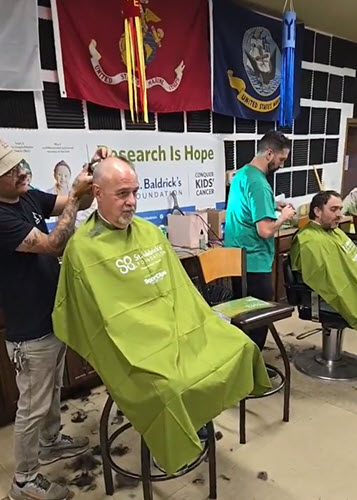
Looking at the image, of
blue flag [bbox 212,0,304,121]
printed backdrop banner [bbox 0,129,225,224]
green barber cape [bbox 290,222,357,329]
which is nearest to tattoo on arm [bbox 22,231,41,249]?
printed backdrop banner [bbox 0,129,225,224]

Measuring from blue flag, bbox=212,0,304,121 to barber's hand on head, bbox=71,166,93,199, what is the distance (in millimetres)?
2100

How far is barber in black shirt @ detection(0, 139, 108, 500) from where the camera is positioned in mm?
1425

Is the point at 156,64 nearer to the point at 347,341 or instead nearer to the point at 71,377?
the point at 71,377

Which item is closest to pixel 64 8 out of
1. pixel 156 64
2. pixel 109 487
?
pixel 156 64

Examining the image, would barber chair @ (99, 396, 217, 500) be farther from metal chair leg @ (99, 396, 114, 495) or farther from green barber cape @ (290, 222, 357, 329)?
green barber cape @ (290, 222, 357, 329)

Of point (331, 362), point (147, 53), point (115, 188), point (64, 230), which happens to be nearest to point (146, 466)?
point (64, 230)

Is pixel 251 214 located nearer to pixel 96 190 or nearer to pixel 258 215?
pixel 258 215

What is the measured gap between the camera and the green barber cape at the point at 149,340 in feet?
4.28

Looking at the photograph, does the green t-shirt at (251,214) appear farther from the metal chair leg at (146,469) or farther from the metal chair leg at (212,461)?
the metal chair leg at (146,469)


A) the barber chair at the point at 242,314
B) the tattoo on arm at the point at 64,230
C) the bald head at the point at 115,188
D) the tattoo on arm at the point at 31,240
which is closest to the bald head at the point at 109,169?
the bald head at the point at 115,188

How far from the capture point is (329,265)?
2467 millimetres

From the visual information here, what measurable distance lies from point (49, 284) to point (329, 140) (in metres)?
4.10

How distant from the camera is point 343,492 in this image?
1693 mm

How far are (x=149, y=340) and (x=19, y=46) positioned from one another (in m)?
1.86
